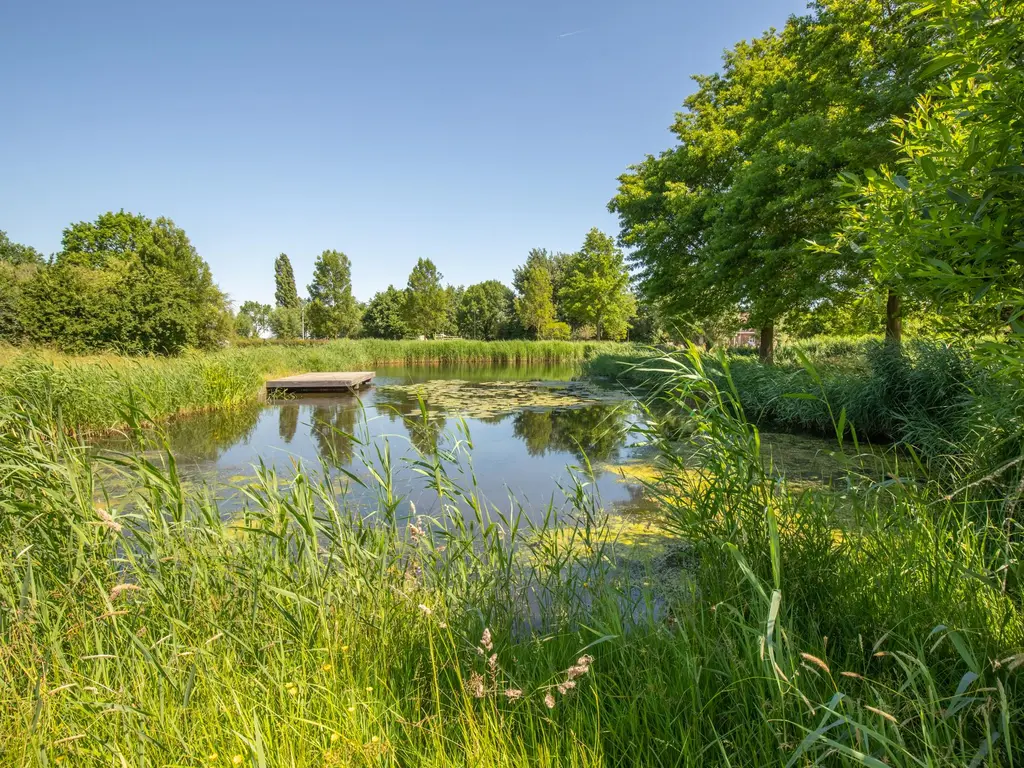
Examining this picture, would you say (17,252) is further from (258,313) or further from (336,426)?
(336,426)

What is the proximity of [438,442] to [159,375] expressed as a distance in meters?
6.23

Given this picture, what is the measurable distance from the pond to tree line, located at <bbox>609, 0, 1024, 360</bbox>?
4.09ft

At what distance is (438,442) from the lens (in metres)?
8.41

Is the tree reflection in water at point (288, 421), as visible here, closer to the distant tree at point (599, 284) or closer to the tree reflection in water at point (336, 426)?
the tree reflection in water at point (336, 426)

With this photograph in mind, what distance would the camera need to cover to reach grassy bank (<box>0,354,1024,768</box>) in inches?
49.4

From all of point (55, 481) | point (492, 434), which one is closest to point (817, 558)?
point (55, 481)

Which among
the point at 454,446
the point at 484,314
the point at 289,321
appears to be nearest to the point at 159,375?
the point at 454,446

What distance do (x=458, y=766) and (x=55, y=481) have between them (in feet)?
6.98

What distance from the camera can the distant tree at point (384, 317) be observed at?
3941 centimetres

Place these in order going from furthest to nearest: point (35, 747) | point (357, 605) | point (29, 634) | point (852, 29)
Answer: point (852, 29)
point (357, 605)
point (29, 634)
point (35, 747)

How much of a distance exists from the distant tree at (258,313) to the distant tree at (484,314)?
3003 cm

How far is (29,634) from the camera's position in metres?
1.68

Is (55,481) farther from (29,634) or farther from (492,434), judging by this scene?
(492,434)

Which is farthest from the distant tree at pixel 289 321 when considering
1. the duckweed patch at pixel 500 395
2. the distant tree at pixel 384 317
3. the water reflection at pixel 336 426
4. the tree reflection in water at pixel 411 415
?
the water reflection at pixel 336 426
